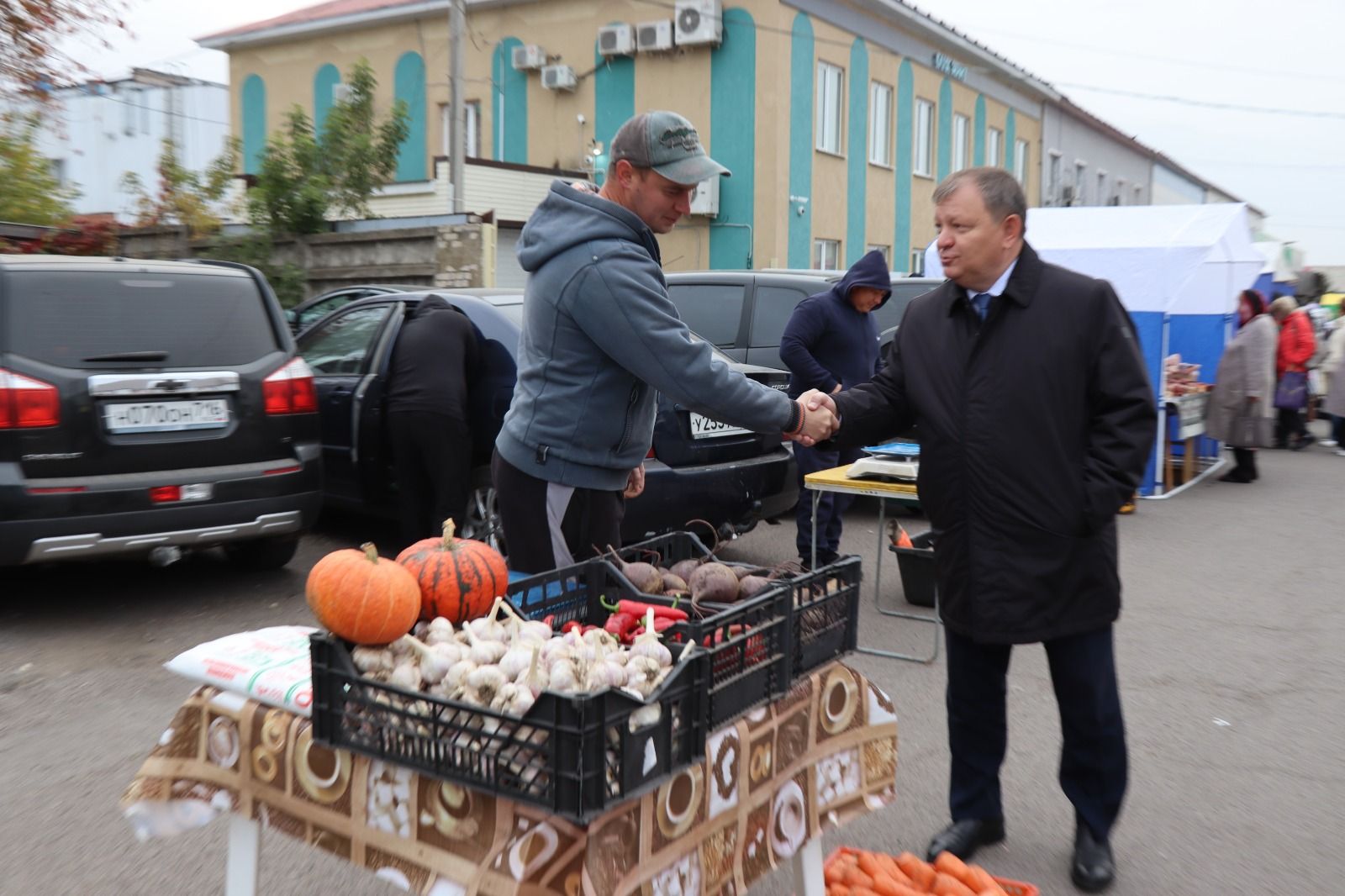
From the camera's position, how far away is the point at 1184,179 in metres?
53.6

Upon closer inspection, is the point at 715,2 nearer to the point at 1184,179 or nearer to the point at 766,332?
the point at 766,332

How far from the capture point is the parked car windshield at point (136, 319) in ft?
19.2

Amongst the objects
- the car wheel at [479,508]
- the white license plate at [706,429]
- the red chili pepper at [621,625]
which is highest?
the white license plate at [706,429]

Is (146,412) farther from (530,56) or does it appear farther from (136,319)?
(530,56)

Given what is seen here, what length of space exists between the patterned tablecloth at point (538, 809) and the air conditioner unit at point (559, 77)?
21.7 m

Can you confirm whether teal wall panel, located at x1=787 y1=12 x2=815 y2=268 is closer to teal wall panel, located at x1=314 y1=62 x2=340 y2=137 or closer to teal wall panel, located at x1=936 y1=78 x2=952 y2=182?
teal wall panel, located at x1=936 y1=78 x2=952 y2=182

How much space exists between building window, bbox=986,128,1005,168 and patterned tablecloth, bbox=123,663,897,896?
30.8m

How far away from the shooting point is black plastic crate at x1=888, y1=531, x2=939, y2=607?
6672 millimetres

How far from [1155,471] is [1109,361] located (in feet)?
30.0

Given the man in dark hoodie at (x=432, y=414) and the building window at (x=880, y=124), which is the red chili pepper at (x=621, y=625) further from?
the building window at (x=880, y=124)

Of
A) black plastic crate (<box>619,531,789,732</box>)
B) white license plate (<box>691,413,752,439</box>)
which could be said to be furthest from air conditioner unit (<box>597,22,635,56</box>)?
black plastic crate (<box>619,531,789,732</box>)

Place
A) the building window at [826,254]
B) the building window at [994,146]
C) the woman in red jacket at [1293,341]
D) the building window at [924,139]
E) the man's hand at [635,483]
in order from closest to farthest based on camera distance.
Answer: the man's hand at [635,483] → the woman in red jacket at [1293,341] → the building window at [826,254] → the building window at [924,139] → the building window at [994,146]

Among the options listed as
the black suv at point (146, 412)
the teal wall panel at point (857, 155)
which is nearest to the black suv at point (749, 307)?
the black suv at point (146, 412)

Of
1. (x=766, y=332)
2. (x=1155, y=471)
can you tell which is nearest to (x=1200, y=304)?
(x=1155, y=471)
